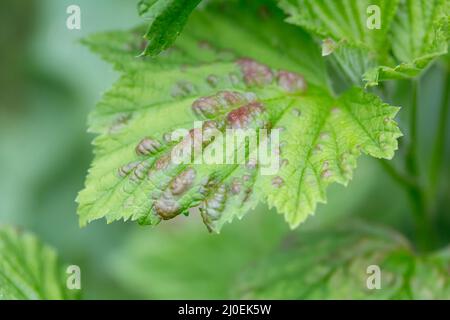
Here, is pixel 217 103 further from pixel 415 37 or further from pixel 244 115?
pixel 415 37

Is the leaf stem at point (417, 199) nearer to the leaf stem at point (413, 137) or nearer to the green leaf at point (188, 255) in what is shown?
the leaf stem at point (413, 137)

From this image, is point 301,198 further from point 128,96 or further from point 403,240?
point 403,240

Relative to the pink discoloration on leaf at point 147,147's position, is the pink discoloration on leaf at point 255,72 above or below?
above

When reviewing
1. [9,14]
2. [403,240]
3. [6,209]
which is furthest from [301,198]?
[9,14]

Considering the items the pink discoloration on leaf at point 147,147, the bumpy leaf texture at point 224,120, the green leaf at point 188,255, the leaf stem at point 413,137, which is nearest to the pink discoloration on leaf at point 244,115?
the bumpy leaf texture at point 224,120

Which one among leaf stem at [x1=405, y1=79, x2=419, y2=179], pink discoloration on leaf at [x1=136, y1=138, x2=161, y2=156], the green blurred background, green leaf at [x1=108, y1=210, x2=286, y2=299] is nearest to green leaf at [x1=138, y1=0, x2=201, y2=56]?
pink discoloration on leaf at [x1=136, y1=138, x2=161, y2=156]

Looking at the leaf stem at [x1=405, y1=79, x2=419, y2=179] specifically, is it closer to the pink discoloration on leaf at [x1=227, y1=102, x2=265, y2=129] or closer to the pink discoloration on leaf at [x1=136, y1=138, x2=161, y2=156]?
the pink discoloration on leaf at [x1=227, y1=102, x2=265, y2=129]
